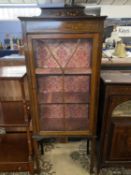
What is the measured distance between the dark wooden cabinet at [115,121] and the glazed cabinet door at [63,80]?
121 millimetres

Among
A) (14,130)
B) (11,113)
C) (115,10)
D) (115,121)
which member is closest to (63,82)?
(115,121)

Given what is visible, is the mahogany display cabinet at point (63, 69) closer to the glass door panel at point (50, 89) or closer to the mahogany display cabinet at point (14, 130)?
the glass door panel at point (50, 89)

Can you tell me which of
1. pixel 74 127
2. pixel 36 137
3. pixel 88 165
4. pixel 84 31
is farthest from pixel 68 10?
pixel 88 165

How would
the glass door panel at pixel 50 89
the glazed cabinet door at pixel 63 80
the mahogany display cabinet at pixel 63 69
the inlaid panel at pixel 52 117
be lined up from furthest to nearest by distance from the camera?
the inlaid panel at pixel 52 117 < the glass door panel at pixel 50 89 < the glazed cabinet door at pixel 63 80 < the mahogany display cabinet at pixel 63 69

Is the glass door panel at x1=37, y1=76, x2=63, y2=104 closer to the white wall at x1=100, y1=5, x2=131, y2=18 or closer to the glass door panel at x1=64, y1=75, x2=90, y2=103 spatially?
the glass door panel at x1=64, y1=75, x2=90, y2=103

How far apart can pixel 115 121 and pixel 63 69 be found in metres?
0.67

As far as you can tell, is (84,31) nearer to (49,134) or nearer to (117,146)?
(49,134)

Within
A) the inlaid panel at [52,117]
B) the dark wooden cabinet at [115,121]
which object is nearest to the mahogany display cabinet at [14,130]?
the inlaid panel at [52,117]

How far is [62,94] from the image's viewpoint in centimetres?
146

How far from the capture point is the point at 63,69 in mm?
1312

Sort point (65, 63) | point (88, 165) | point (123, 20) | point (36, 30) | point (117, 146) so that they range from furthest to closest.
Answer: point (123, 20), point (88, 165), point (117, 146), point (65, 63), point (36, 30)

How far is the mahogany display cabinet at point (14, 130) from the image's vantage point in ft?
5.24

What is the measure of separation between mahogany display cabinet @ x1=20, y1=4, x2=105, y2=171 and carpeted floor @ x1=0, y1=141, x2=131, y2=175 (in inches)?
17.7

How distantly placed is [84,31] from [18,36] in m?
3.42
